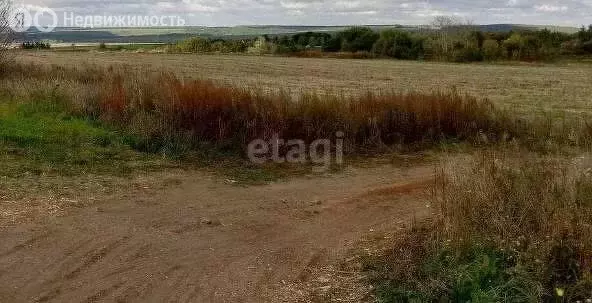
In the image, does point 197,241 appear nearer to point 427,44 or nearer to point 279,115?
point 279,115

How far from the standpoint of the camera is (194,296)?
5684mm

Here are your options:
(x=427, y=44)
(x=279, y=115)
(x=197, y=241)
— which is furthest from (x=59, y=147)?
(x=427, y=44)

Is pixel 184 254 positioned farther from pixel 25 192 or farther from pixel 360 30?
pixel 360 30

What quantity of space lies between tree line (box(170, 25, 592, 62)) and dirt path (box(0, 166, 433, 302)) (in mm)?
56573

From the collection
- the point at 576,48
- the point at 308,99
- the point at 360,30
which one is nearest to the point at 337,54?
the point at 360,30

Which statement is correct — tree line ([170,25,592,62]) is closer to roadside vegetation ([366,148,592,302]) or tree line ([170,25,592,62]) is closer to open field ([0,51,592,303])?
open field ([0,51,592,303])

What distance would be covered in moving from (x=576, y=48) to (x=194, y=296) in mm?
67831

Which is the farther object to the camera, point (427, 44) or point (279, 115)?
point (427, 44)

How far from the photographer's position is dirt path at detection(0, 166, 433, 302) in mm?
5812

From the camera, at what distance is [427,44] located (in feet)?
226

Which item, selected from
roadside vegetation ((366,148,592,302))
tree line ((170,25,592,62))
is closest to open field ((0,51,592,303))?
roadside vegetation ((366,148,592,302))

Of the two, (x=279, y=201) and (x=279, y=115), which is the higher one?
(x=279, y=115)

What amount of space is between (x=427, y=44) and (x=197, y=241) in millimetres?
64889

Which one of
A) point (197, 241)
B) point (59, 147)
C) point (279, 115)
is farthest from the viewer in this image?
point (279, 115)
